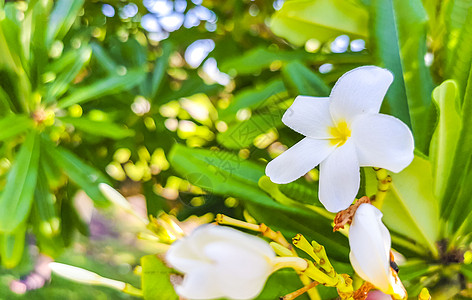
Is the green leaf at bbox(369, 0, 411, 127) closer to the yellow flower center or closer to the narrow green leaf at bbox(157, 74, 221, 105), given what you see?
the yellow flower center

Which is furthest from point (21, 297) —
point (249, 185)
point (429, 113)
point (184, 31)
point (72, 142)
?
point (429, 113)

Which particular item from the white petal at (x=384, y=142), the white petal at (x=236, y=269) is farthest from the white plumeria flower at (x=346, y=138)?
the white petal at (x=236, y=269)

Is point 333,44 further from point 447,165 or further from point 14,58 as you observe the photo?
point 14,58

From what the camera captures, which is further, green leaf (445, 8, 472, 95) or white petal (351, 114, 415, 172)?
Result: green leaf (445, 8, 472, 95)

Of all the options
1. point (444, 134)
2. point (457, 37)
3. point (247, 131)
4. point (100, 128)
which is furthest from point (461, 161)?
point (100, 128)

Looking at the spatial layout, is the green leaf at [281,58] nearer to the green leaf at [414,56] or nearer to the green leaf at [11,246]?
the green leaf at [414,56]

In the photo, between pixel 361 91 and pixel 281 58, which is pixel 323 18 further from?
pixel 361 91

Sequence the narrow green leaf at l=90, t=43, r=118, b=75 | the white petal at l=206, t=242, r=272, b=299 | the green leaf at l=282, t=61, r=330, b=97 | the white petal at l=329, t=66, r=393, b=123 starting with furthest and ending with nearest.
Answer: the narrow green leaf at l=90, t=43, r=118, b=75, the green leaf at l=282, t=61, r=330, b=97, the white petal at l=329, t=66, r=393, b=123, the white petal at l=206, t=242, r=272, b=299

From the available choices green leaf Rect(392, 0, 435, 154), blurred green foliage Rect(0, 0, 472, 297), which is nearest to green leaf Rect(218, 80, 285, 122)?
blurred green foliage Rect(0, 0, 472, 297)
